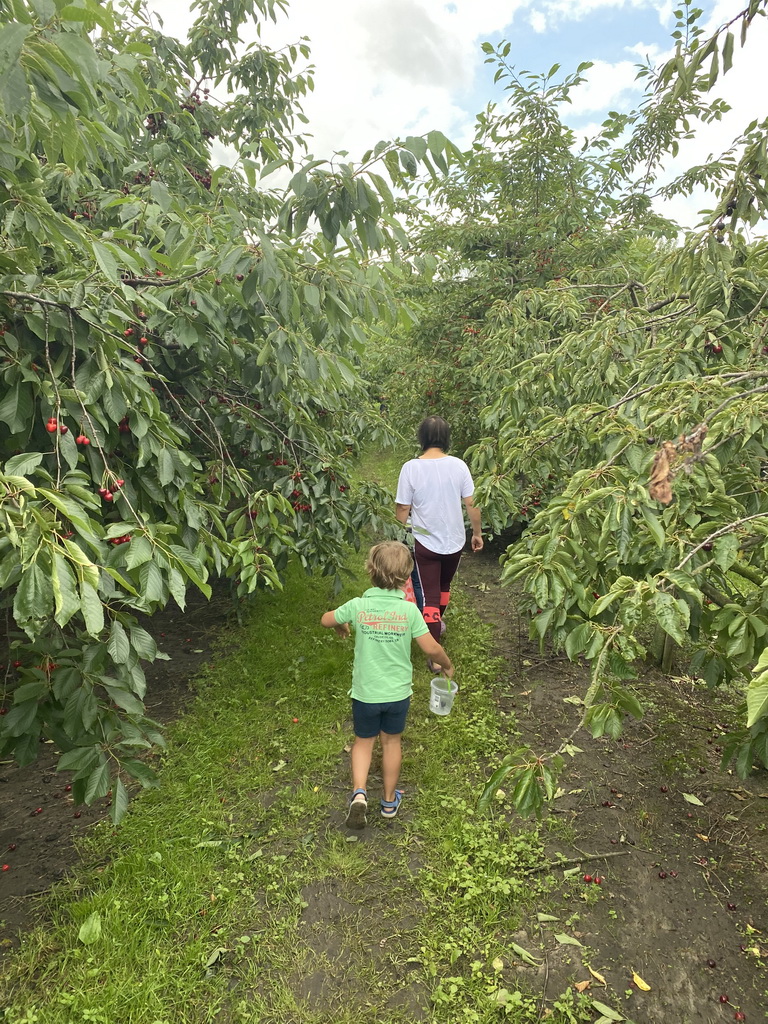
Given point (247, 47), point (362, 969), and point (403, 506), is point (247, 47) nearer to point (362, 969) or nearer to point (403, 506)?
point (403, 506)

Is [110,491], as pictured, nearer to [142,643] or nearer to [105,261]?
[142,643]

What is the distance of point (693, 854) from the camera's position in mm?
2762

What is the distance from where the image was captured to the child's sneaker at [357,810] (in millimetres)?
2836

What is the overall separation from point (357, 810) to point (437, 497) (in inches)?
74.8

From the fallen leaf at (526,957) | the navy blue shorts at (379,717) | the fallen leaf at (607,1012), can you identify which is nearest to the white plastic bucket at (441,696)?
the navy blue shorts at (379,717)

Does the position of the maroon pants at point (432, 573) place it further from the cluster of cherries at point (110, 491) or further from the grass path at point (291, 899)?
the cluster of cherries at point (110, 491)

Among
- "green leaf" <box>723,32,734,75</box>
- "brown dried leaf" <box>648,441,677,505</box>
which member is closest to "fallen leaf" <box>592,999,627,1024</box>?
"brown dried leaf" <box>648,441,677,505</box>

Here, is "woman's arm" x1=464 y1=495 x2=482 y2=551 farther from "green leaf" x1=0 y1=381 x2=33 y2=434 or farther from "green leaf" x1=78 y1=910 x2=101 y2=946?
"green leaf" x1=78 y1=910 x2=101 y2=946


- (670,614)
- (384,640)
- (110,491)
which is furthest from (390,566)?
(670,614)

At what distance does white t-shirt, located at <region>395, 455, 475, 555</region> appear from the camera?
3705 mm

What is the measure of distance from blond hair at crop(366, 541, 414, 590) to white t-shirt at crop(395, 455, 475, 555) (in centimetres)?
93

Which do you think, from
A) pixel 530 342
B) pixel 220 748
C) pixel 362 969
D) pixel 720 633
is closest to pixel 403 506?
pixel 530 342

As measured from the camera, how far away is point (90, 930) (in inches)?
91.9

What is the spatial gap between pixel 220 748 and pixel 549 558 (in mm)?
2771
